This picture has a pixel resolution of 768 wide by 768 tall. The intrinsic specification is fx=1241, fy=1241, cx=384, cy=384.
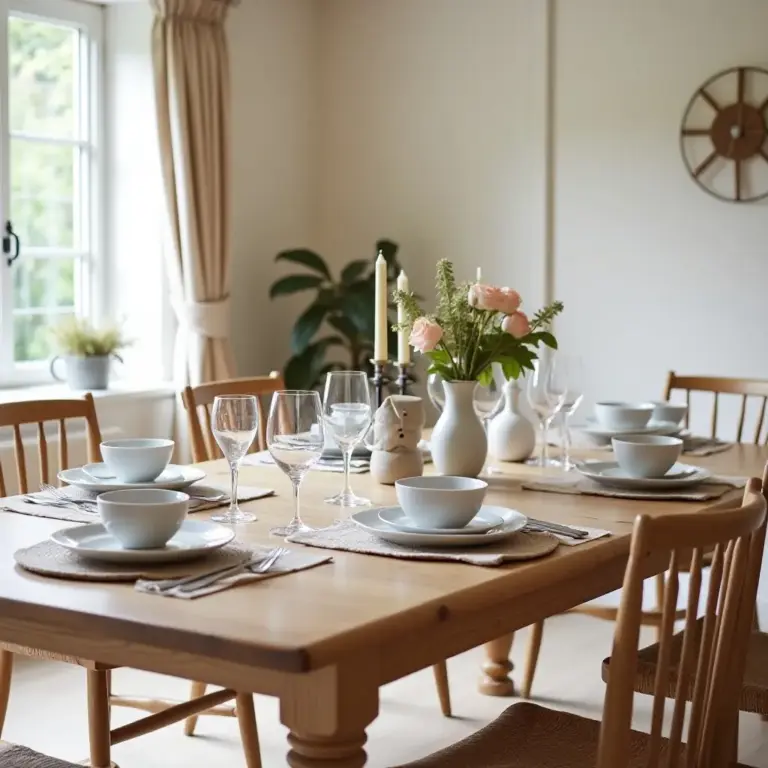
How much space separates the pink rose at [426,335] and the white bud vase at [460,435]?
10 cm

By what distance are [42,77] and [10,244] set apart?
2.04 feet

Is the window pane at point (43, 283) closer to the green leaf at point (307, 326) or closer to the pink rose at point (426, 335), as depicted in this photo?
the green leaf at point (307, 326)

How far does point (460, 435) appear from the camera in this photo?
2441mm

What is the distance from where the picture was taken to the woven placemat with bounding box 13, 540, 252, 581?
1637mm

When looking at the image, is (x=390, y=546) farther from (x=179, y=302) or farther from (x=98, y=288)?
(x=98, y=288)

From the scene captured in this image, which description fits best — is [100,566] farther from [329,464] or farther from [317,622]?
[329,464]

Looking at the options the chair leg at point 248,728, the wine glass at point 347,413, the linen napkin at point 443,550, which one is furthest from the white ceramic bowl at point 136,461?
the chair leg at point 248,728

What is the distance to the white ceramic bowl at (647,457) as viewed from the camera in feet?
7.82

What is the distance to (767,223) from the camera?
4.23 meters

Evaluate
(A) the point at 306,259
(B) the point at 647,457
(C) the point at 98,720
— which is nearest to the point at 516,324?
(B) the point at 647,457

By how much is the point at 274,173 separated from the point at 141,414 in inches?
47.5

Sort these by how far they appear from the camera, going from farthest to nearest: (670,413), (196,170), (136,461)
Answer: (196,170) < (670,413) < (136,461)

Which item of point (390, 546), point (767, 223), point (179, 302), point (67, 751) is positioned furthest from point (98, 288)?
point (390, 546)

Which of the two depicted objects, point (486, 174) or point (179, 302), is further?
point (486, 174)
